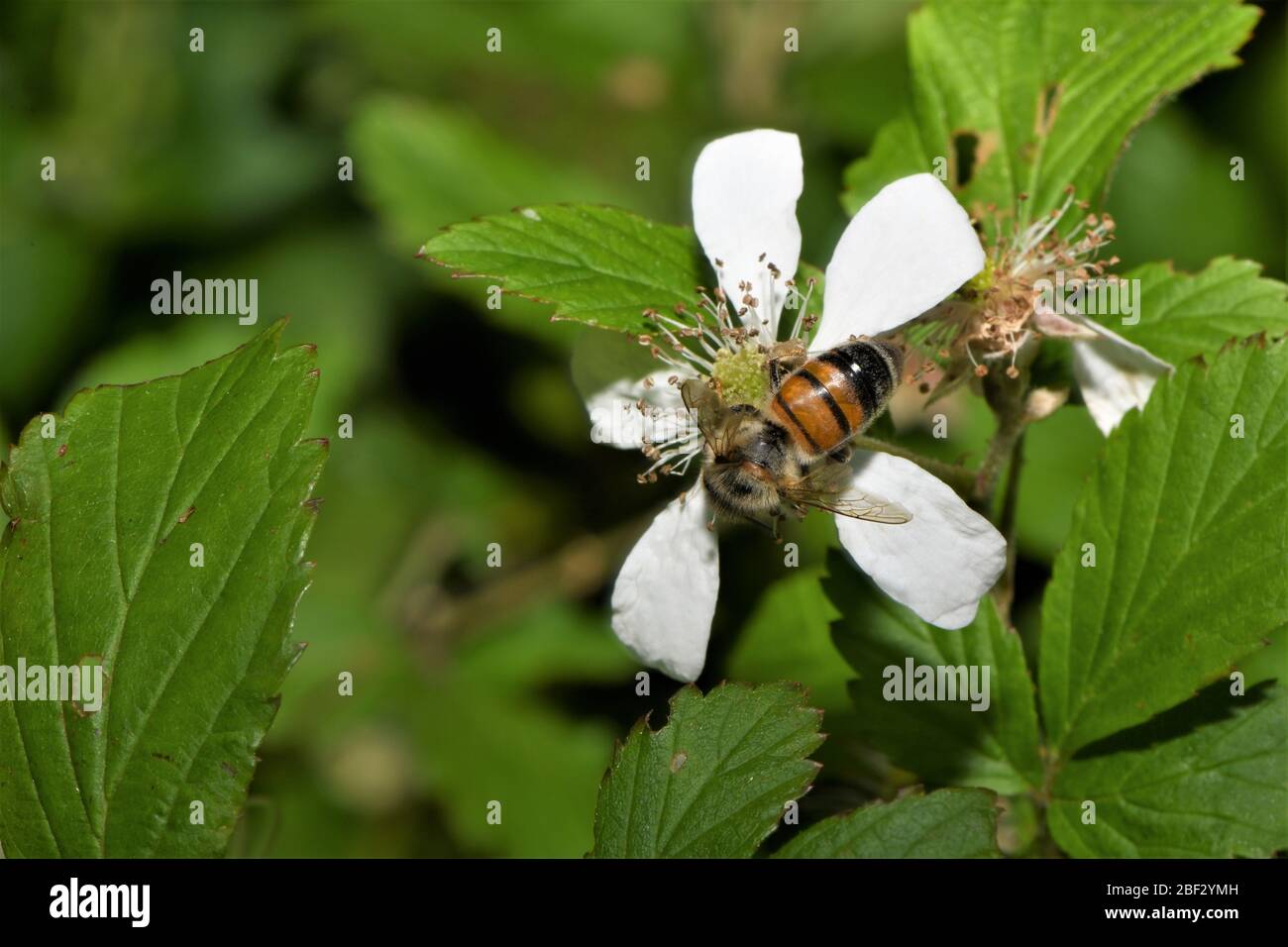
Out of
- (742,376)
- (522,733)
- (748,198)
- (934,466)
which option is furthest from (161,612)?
(522,733)

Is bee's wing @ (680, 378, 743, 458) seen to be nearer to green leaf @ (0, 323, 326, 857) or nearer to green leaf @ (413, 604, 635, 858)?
green leaf @ (0, 323, 326, 857)

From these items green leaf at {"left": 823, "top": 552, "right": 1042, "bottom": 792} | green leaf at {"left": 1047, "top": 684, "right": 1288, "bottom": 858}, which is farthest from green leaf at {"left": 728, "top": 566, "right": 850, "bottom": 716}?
green leaf at {"left": 1047, "top": 684, "right": 1288, "bottom": 858}

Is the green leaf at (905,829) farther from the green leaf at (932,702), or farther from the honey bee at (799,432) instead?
the honey bee at (799,432)

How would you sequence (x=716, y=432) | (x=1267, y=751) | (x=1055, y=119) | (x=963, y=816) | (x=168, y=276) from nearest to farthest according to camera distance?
1. (x=963, y=816)
2. (x=1267, y=751)
3. (x=716, y=432)
4. (x=1055, y=119)
5. (x=168, y=276)

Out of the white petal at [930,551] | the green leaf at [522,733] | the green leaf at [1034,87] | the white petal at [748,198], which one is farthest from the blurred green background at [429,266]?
the white petal at [930,551]

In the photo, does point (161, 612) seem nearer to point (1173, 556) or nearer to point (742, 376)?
point (742, 376)

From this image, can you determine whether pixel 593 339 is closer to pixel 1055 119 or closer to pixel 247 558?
pixel 247 558

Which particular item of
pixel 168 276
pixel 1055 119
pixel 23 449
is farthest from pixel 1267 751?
pixel 168 276
